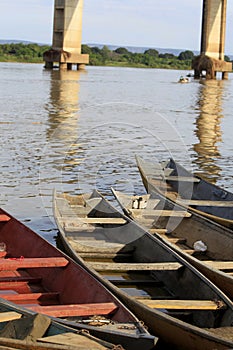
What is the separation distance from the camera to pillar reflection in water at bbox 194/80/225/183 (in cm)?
1852

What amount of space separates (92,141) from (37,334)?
54.8 feet

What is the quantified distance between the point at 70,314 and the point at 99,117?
23528 millimetres

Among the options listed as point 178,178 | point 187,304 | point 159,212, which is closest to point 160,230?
point 159,212

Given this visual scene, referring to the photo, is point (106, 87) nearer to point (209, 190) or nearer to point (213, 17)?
point (213, 17)

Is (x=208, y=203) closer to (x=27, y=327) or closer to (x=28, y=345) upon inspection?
(x=27, y=327)

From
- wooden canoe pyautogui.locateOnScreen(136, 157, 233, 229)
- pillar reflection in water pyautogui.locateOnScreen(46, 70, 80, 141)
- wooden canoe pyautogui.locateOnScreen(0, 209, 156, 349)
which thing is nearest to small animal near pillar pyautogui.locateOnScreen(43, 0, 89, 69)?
pillar reflection in water pyautogui.locateOnScreen(46, 70, 80, 141)

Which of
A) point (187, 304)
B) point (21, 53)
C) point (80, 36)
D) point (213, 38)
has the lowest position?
point (187, 304)

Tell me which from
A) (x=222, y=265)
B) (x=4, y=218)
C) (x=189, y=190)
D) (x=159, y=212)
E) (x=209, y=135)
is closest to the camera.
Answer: (x=222, y=265)

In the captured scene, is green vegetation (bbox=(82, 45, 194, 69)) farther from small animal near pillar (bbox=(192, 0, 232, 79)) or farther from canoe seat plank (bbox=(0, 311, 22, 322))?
canoe seat plank (bbox=(0, 311, 22, 322))

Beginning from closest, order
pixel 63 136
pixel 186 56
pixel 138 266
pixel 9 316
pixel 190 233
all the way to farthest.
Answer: pixel 9 316 → pixel 138 266 → pixel 190 233 → pixel 63 136 → pixel 186 56

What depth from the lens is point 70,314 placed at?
22.9 feet

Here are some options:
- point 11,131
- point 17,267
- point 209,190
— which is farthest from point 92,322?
point 11,131

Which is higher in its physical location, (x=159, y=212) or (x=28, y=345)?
(x=28, y=345)

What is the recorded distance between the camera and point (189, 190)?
13.6m
